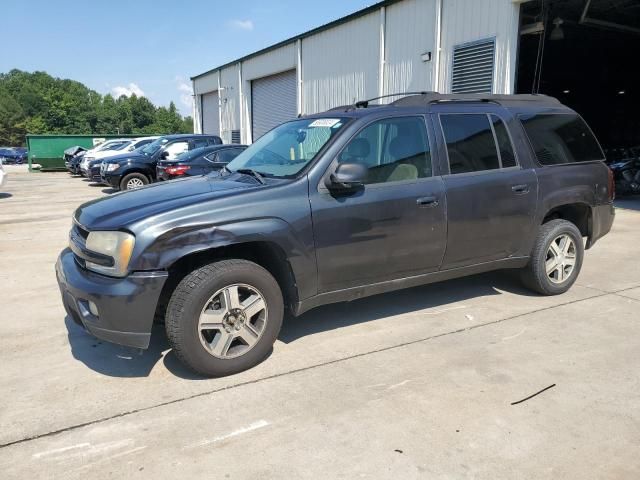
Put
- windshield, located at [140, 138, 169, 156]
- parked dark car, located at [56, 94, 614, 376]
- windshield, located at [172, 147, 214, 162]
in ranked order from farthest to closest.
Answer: windshield, located at [140, 138, 169, 156] → windshield, located at [172, 147, 214, 162] → parked dark car, located at [56, 94, 614, 376]

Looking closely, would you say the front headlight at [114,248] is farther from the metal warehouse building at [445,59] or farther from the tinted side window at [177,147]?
the tinted side window at [177,147]

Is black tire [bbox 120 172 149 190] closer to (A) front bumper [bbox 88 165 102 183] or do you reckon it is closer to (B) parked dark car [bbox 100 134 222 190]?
(B) parked dark car [bbox 100 134 222 190]

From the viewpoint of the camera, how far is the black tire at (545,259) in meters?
5.00

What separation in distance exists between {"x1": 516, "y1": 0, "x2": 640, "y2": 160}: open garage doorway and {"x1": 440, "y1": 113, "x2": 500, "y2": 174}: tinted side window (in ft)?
24.8

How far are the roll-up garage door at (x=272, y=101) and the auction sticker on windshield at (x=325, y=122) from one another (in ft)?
52.9

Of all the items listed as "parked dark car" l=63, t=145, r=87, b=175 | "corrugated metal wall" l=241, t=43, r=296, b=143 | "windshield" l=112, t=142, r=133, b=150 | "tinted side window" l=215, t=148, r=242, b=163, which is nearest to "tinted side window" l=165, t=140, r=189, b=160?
"tinted side window" l=215, t=148, r=242, b=163

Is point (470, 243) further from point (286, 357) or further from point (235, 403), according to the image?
point (235, 403)

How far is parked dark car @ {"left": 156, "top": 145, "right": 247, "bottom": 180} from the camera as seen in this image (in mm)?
11570

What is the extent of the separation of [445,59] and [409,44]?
1.55 meters

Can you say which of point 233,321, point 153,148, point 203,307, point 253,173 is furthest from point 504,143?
point 153,148

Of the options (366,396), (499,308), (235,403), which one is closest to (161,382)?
(235,403)

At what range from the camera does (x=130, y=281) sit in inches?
126

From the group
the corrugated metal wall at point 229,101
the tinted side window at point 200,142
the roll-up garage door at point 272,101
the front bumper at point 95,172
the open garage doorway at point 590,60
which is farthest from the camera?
the corrugated metal wall at point 229,101

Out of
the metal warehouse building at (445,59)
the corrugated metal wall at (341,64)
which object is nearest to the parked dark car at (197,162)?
the metal warehouse building at (445,59)
